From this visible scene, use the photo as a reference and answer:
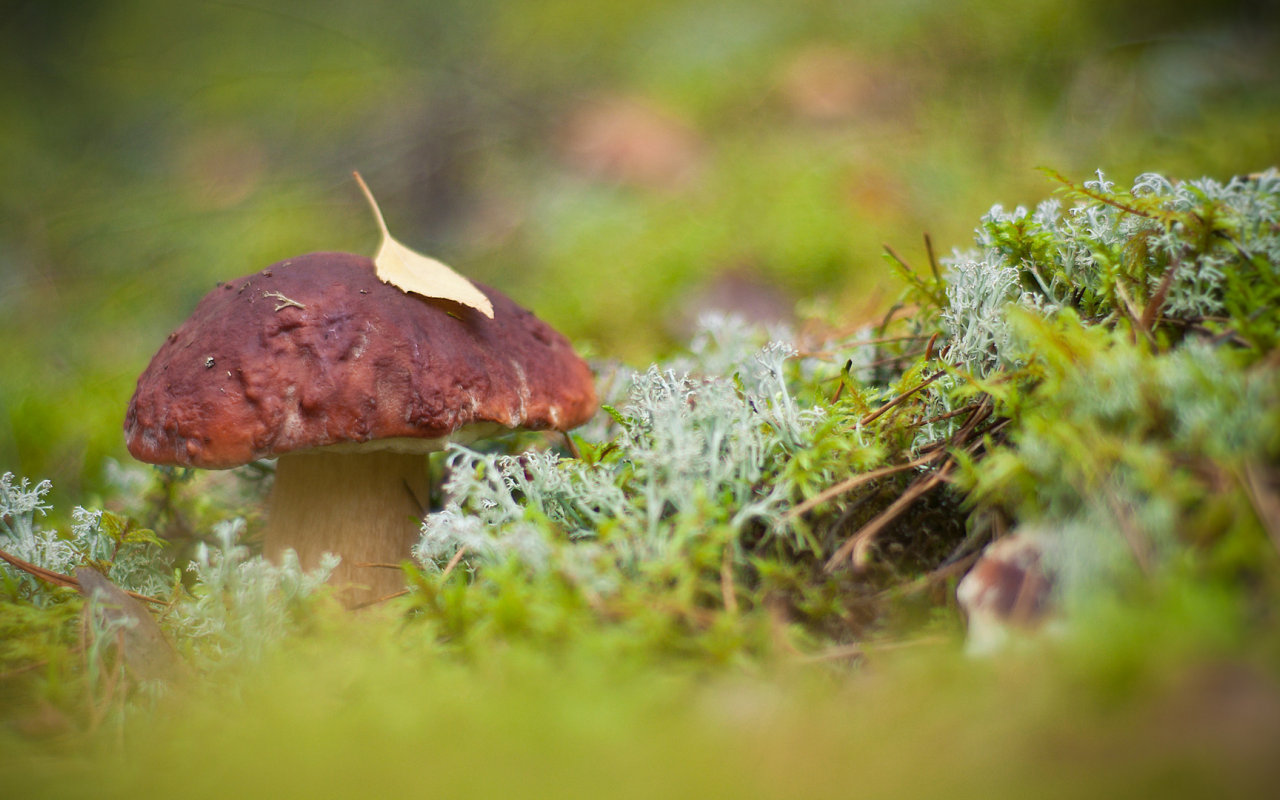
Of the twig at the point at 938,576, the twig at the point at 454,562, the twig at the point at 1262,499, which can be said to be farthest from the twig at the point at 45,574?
the twig at the point at 1262,499

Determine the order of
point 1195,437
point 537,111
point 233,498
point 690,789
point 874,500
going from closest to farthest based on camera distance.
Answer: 1. point 690,789
2. point 1195,437
3. point 874,500
4. point 233,498
5. point 537,111

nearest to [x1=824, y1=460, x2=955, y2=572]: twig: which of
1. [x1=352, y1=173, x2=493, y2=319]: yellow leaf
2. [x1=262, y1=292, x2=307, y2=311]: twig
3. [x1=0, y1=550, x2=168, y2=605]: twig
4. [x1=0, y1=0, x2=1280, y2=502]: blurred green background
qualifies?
[x1=352, y1=173, x2=493, y2=319]: yellow leaf

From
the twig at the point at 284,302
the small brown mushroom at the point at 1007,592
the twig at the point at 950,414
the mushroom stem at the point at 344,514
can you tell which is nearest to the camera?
the small brown mushroom at the point at 1007,592

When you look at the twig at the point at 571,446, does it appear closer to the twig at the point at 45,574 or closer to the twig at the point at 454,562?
the twig at the point at 454,562

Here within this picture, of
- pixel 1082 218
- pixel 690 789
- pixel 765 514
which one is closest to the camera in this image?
pixel 690 789

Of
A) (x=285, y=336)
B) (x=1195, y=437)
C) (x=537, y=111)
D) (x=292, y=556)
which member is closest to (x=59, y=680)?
(x=292, y=556)

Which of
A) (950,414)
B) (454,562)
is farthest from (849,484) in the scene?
(454,562)

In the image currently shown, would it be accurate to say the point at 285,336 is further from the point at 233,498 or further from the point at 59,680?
the point at 233,498
